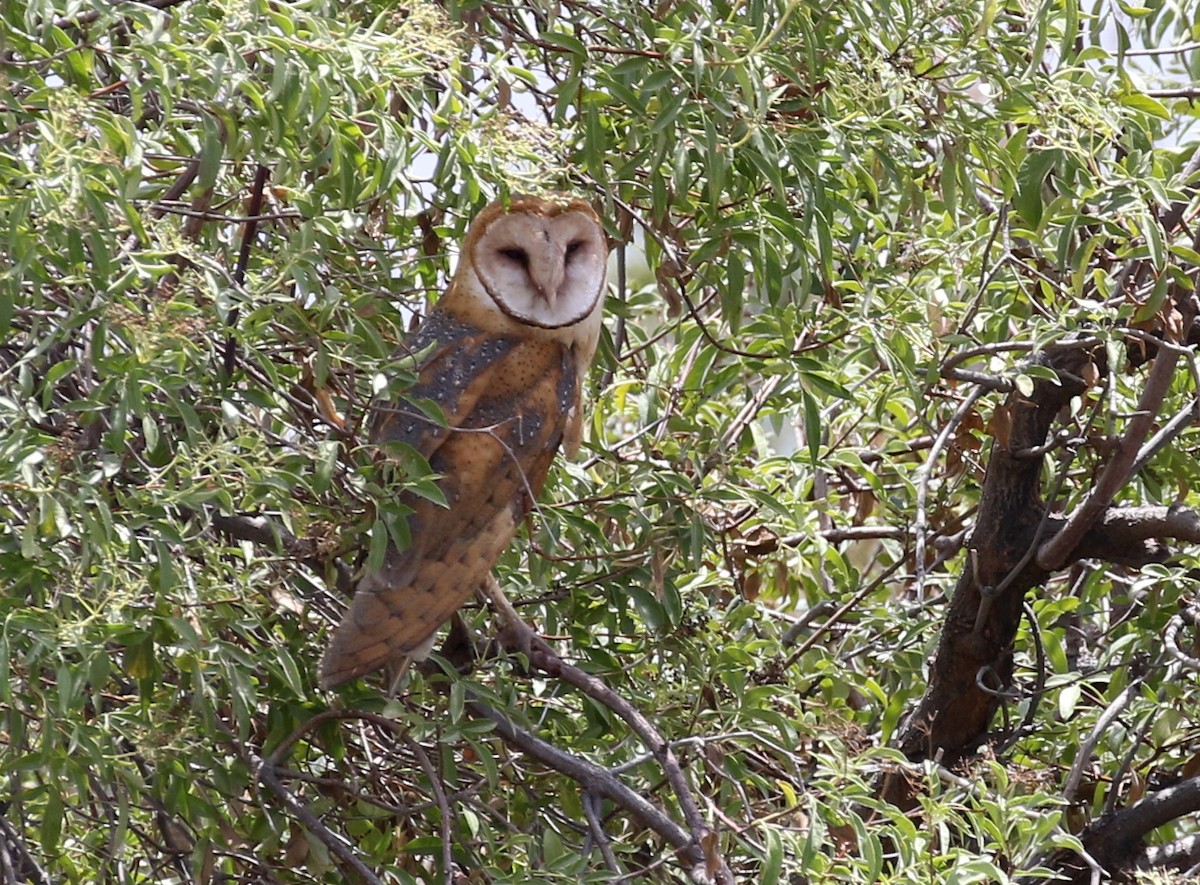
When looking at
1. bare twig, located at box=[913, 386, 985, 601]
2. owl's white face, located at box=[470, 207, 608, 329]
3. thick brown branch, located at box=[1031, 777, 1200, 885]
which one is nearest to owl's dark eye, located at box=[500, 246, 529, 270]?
owl's white face, located at box=[470, 207, 608, 329]

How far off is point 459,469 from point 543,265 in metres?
0.44

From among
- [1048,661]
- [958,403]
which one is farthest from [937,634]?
[958,403]

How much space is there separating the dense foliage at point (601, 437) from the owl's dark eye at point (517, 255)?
15 centimetres

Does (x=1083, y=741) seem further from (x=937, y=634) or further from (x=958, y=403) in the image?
(x=958, y=403)

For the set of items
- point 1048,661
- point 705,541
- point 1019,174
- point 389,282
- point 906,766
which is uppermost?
point 1019,174

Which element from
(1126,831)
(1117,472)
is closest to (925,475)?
(1117,472)

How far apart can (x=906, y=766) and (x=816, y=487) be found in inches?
61.0

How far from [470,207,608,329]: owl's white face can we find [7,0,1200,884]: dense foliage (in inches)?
3.4

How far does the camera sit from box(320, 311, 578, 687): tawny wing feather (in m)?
2.79

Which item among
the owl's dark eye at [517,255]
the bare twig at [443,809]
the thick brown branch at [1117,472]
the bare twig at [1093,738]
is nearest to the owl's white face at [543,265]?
the owl's dark eye at [517,255]

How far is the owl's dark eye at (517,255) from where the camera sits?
10.3 feet

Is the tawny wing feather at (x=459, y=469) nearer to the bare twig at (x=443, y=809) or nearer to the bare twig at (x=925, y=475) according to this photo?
the bare twig at (x=443, y=809)

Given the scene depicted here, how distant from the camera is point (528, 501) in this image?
3037 mm

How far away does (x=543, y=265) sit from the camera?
3131mm
